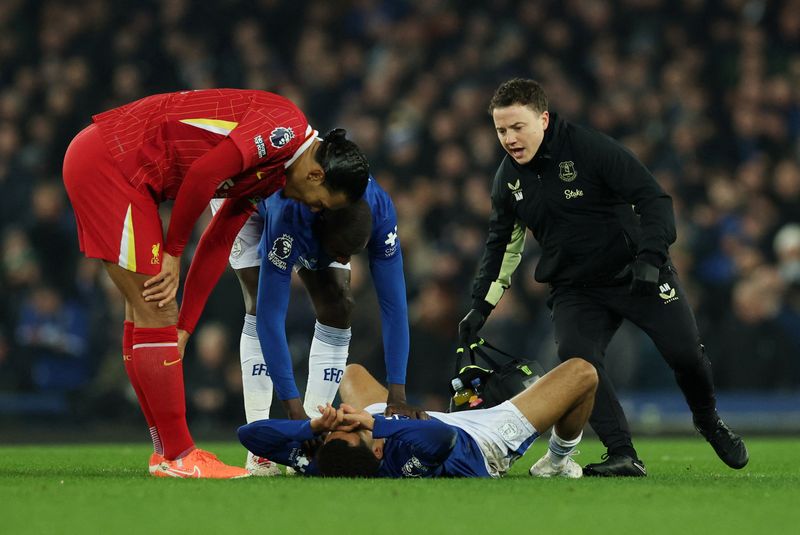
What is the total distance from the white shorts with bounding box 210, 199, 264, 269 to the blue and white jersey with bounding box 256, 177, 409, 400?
0.64 meters

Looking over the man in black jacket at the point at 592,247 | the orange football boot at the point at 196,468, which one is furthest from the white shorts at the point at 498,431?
the orange football boot at the point at 196,468

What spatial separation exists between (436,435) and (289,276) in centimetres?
127

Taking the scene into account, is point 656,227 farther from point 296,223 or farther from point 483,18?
point 483,18

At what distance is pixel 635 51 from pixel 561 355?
880 cm

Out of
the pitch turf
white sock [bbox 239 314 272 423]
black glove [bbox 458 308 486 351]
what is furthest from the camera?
white sock [bbox 239 314 272 423]

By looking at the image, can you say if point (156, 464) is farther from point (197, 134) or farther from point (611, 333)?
point (611, 333)

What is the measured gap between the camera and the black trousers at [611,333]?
22.8ft

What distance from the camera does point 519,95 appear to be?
6.97 m

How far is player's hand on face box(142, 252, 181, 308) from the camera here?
6.16 metres

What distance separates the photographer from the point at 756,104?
1387cm

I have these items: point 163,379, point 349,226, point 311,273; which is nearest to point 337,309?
point 311,273

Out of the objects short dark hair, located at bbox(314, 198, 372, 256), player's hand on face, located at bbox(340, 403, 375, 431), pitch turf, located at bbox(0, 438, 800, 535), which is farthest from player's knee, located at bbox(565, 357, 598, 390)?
short dark hair, located at bbox(314, 198, 372, 256)

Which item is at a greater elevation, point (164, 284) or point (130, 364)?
point (164, 284)

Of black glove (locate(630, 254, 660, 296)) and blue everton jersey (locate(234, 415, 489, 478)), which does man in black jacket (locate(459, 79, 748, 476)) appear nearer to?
black glove (locate(630, 254, 660, 296))
